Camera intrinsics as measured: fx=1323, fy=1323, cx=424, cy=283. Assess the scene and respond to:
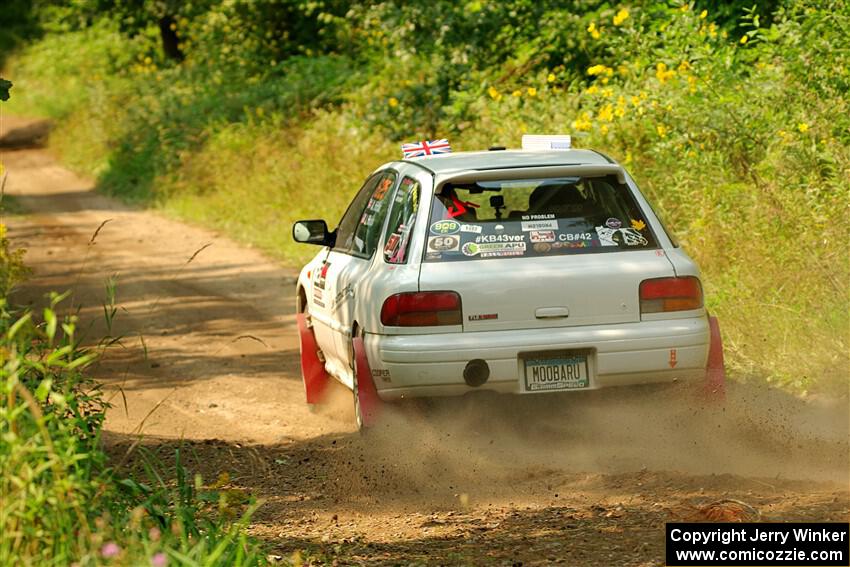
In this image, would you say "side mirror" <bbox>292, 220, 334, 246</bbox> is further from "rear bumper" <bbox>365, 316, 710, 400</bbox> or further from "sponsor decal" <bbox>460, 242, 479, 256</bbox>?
"rear bumper" <bbox>365, 316, 710, 400</bbox>

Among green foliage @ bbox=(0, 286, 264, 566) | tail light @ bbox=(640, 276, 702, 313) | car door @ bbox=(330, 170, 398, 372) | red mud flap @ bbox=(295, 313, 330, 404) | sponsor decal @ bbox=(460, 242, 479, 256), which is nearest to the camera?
green foliage @ bbox=(0, 286, 264, 566)

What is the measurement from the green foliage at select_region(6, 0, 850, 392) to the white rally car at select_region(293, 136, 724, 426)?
1649 millimetres

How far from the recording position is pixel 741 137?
442 inches

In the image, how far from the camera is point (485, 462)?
23.3ft

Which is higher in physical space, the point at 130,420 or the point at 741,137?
the point at 741,137

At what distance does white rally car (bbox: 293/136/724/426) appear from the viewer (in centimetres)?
688

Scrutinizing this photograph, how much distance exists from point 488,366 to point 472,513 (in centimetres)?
89

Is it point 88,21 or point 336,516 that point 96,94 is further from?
point 336,516

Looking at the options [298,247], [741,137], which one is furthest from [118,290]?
[741,137]

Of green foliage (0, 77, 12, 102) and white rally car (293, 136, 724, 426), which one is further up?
green foliage (0, 77, 12, 102)

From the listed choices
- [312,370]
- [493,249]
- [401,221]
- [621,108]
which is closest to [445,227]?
[493,249]

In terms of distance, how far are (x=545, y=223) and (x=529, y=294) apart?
51 cm

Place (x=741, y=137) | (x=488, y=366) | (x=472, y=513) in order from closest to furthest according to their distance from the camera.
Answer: (x=472, y=513) < (x=488, y=366) < (x=741, y=137)

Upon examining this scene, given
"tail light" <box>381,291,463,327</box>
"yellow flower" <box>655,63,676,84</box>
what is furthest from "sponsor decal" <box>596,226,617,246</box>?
"yellow flower" <box>655,63,676,84</box>
